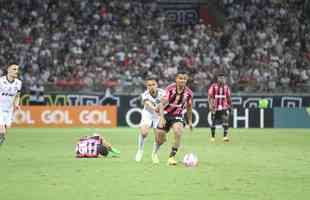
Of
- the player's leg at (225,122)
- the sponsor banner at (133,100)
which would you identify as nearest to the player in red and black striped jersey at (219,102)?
the player's leg at (225,122)

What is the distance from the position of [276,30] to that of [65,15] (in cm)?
1118

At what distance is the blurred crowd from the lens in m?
38.6

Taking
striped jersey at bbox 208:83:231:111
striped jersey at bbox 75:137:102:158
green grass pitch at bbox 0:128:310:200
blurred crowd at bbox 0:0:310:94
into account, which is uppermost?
blurred crowd at bbox 0:0:310:94

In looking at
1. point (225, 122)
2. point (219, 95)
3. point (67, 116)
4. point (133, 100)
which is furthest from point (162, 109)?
point (133, 100)

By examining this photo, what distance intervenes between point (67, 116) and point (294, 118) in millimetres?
10658

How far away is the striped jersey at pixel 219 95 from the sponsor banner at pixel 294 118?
30.9 feet

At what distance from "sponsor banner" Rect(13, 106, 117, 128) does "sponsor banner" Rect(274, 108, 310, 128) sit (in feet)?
25.9

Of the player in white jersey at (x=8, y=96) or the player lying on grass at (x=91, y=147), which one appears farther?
the player in white jersey at (x=8, y=96)

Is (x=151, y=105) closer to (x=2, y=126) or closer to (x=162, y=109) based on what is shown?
(x=162, y=109)

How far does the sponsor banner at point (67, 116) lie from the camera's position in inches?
1443

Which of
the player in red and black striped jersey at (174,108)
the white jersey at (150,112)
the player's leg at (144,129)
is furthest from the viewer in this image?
the player's leg at (144,129)

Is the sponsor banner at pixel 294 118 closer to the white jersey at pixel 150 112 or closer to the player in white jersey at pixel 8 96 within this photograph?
the white jersey at pixel 150 112

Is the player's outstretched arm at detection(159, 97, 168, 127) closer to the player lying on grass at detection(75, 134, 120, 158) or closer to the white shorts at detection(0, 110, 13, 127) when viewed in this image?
the player lying on grass at detection(75, 134, 120, 158)

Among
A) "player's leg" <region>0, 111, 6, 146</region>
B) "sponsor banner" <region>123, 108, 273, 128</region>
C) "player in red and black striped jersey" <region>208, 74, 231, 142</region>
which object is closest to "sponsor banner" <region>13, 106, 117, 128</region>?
"sponsor banner" <region>123, 108, 273, 128</region>
